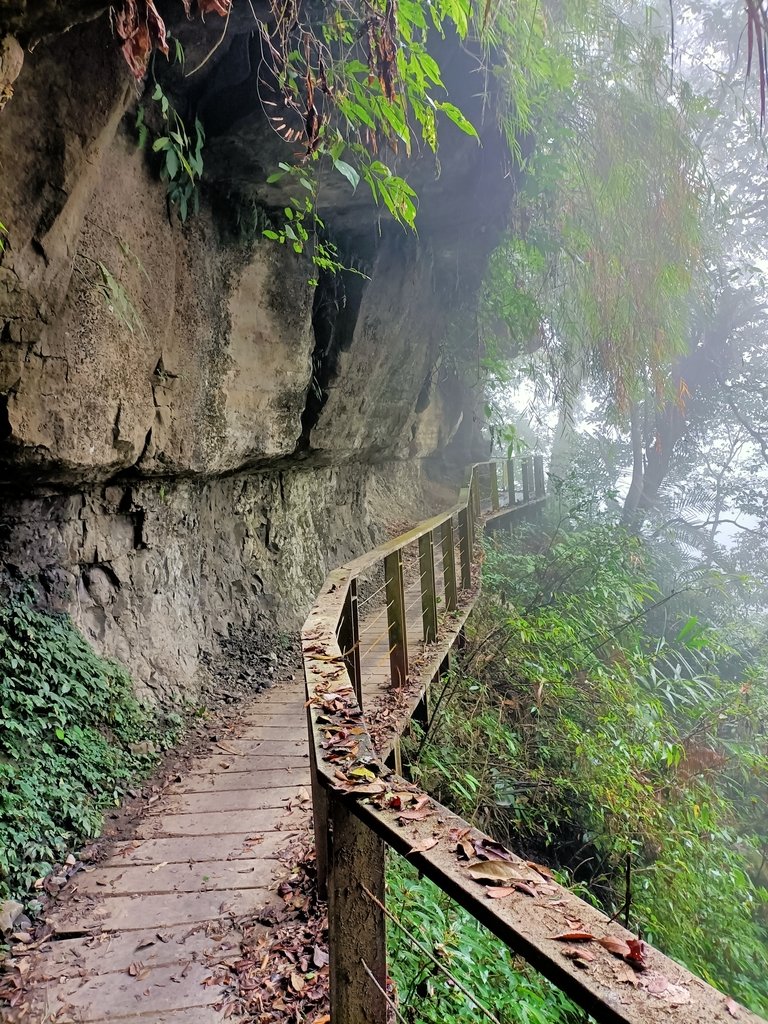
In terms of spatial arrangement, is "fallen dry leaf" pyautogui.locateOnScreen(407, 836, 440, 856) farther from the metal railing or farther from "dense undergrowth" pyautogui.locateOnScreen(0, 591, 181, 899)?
"dense undergrowth" pyautogui.locateOnScreen(0, 591, 181, 899)

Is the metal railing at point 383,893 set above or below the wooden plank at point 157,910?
above

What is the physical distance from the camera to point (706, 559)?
19594 millimetres

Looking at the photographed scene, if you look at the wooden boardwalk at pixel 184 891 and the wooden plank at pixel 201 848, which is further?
the wooden plank at pixel 201 848

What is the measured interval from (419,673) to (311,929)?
247 centimetres

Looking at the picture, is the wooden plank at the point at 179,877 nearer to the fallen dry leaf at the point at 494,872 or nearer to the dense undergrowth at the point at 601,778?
the dense undergrowth at the point at 601,778

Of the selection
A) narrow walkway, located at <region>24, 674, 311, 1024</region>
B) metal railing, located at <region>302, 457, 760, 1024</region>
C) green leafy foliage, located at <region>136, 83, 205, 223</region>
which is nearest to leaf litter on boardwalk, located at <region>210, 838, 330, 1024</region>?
narrow walkway, located at <region>24, 674, 311, 1024</region>

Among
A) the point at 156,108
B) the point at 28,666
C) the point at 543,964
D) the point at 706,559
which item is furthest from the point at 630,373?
the point at 706,559

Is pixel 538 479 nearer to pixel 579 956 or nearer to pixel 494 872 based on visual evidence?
pixel 494 872

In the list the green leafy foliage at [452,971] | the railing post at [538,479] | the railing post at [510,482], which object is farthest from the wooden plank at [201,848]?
the railing post at [538,479]

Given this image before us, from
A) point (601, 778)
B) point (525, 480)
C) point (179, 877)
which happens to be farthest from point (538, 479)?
point (179, 877)

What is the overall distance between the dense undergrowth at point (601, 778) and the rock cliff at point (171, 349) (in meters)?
2.48

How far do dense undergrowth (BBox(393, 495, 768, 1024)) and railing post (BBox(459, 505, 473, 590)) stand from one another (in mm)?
602

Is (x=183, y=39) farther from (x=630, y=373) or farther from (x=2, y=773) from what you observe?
(x=630, y=373)

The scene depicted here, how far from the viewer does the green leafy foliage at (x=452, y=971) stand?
7.50 feet
